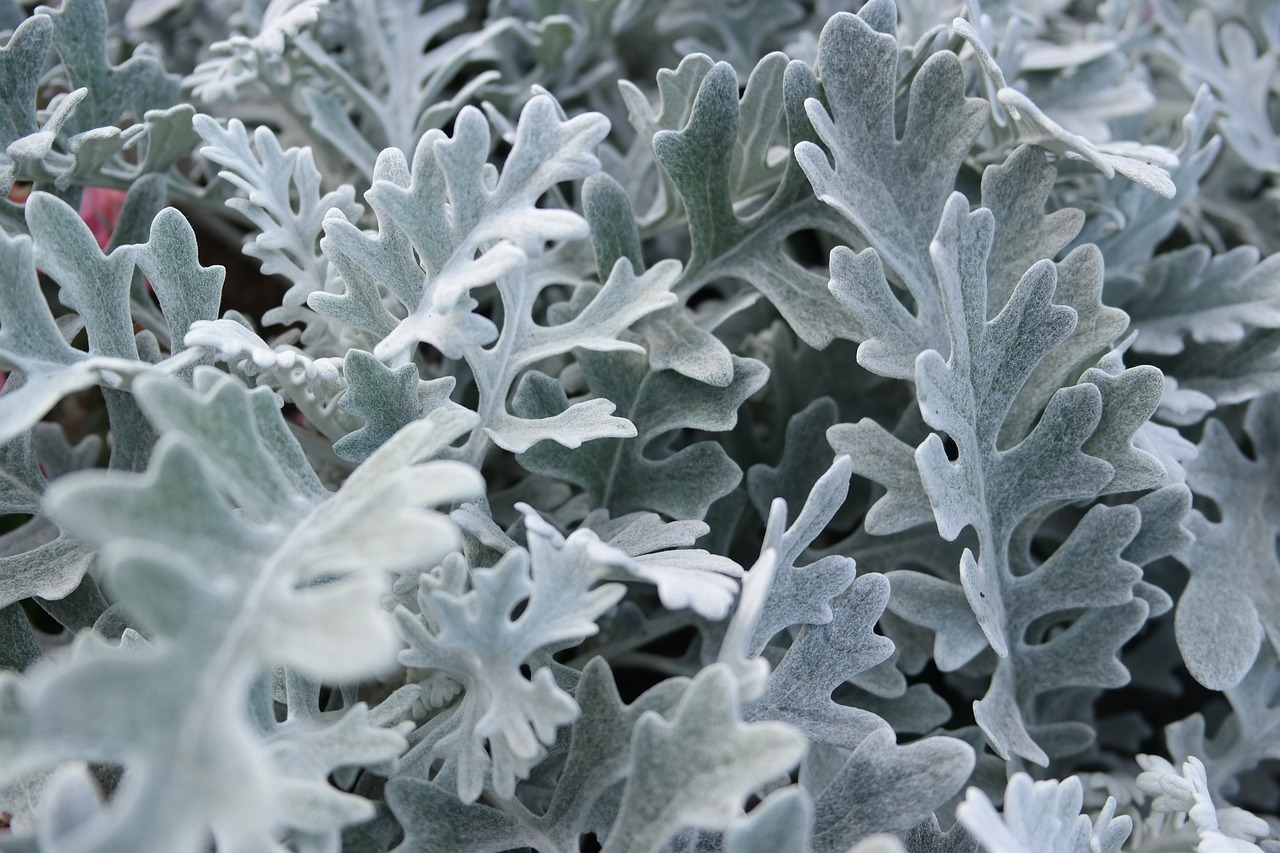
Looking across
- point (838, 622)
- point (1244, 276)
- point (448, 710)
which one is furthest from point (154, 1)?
point (1244, 276)

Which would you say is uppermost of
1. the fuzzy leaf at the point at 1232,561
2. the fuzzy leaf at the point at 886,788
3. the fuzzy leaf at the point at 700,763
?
the fuzzy leaf at the point at 700,763

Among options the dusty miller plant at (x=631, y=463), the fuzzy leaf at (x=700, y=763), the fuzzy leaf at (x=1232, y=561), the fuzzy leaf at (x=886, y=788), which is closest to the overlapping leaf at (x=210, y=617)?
the dusty miller plant at (x=631, y=463)

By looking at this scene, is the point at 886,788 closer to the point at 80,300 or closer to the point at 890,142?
the point at 890,142

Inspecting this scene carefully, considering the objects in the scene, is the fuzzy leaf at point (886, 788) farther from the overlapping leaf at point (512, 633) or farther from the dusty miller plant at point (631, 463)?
the overlapping leaf at point (512, 633)

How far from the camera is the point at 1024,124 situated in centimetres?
81

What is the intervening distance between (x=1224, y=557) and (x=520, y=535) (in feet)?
1.94

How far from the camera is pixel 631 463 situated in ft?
2.83

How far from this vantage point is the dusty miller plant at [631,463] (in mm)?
538

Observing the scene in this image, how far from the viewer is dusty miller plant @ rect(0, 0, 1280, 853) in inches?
21.2

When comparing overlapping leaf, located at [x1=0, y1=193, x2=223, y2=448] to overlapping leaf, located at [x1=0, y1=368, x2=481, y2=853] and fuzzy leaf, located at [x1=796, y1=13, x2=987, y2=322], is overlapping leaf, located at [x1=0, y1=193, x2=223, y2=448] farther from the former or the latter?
fuzzy leaf, located at [x1=796, y1=13, x2=987, y2=322]

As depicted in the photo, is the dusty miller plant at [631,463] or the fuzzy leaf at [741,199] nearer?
the dusty miller plant at [631,463]

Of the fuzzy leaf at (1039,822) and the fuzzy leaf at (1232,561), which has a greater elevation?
the fuzzy leaf at (1039,822)

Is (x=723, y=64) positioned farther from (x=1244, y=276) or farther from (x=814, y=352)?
(x=1244, y=276)

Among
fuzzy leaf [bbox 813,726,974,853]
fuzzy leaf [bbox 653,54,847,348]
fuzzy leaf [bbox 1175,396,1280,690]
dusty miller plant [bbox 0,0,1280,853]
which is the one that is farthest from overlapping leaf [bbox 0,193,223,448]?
fuzzy leaf [bbox 1175,396,1280,690]
